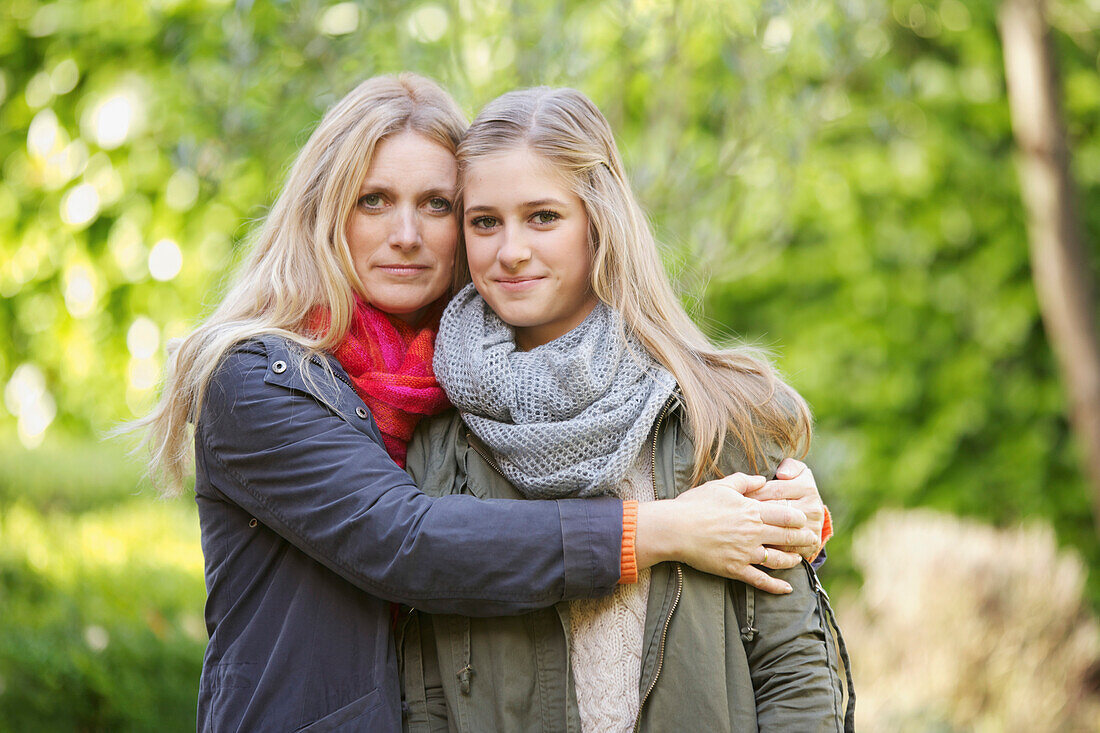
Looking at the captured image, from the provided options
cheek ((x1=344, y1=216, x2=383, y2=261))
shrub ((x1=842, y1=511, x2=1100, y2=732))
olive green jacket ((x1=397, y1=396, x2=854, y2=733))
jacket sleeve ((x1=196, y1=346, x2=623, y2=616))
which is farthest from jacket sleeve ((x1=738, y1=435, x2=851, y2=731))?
shrub ((x1=842, y1=511, x2=1100, y2=732))

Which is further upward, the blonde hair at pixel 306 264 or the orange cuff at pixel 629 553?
the blonde hair at pixel 306 264

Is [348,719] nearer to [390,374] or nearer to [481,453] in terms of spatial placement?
[481,453]

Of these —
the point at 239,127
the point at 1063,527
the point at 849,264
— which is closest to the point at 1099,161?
the point at 849,264

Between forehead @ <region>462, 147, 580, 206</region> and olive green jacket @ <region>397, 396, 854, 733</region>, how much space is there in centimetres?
65

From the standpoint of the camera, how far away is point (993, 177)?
6.93 m

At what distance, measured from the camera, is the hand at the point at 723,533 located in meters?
2.12

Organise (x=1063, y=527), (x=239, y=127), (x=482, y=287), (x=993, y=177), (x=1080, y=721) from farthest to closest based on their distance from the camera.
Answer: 1. (x=1063, y=527)
2. (x=993, y=177)
3. (x=1080, y=721)
4. (x=239, y=127)
5. (x=482, y=287)

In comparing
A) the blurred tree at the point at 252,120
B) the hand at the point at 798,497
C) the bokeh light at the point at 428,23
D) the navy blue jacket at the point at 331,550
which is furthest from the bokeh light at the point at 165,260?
the hand at the point at 798,497

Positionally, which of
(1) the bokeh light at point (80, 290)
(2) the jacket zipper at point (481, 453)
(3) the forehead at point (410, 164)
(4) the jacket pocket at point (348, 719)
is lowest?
(4) the jacket pocket at point (348, 719)

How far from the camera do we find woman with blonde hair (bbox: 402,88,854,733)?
7.06 feet

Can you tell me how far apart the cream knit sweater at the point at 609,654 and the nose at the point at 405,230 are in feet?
2.91

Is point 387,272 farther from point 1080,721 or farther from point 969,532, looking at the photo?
point 1080,721

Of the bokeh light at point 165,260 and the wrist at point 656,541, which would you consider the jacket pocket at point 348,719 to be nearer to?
the wrist at point 656,541

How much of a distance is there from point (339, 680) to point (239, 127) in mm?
1971
